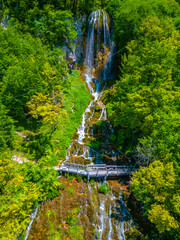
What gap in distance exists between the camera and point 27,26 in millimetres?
30359

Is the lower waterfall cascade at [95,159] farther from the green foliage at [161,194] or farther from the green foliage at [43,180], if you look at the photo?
the green foliage at [161,194]

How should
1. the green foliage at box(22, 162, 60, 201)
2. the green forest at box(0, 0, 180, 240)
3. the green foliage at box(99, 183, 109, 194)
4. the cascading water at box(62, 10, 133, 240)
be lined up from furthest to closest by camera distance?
the green foliage at box(99, 183, 109, 194) → the green foliage at box(22, 162, 60, 201) → the cascading water at box(62, 10, 133, 240) → the green forest at box(0, 0, 180, 240)

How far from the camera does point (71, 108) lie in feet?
95.0

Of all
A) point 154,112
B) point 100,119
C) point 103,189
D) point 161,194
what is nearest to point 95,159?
point 103,189

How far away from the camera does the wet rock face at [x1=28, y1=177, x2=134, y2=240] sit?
45.0 feet

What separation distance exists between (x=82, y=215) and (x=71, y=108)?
705 inches

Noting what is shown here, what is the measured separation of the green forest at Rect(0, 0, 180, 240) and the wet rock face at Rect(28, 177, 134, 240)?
97 centimetres

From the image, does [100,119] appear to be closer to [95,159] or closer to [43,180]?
[95,159]

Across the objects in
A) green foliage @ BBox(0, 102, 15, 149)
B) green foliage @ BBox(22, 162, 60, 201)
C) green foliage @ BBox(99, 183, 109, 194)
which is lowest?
green foliage @ BBox(99, 183, 109, 194)

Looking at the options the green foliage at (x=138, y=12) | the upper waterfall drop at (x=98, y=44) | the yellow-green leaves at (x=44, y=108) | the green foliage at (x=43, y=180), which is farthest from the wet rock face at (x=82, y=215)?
the upper waterfall drop at (x=98, y=44)

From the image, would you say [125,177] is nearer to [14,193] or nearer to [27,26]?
[14,193]

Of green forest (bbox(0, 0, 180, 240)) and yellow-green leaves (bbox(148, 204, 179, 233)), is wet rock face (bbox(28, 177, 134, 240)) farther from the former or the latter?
yellow-green leaves (bbox(148, 204, 179, 233))

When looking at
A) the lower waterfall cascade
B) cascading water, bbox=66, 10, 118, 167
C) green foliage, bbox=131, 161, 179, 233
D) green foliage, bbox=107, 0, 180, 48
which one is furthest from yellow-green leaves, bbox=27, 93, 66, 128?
green foliage, bbox=107, 0, 180, 48

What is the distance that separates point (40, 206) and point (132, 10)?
32398mm
